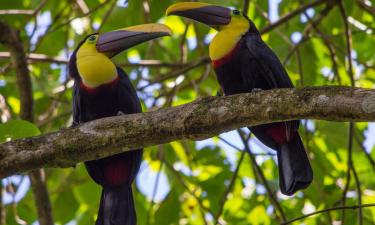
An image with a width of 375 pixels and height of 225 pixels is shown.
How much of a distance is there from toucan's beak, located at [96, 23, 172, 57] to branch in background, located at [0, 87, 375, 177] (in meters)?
1.05

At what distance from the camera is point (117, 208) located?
4008mm

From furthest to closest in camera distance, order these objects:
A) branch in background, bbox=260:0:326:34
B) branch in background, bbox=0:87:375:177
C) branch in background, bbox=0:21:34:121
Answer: branch in background, bbox=260:0:326:34
branch in background, bbox=0:21:34:121
branch in background, bbox=0:87:375:177

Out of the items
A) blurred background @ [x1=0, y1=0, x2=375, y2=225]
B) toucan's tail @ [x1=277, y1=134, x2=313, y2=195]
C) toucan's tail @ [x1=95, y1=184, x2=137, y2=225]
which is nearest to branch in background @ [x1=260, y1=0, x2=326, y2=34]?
blurred background @ [x1=0, y1=0, x2=375, y2=225]

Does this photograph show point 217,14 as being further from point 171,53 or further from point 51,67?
point 51,67

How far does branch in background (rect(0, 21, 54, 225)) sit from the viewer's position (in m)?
4.29

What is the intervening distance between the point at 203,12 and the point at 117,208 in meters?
1.29

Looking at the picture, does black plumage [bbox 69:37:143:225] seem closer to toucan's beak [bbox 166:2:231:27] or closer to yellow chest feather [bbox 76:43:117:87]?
yellow chest feather [bbox 76:43:117:87]

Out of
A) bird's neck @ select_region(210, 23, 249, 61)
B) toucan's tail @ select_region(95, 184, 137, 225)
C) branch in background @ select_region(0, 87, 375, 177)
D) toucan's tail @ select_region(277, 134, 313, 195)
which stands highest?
bird's neck @ select_region(210, 23, 249, 61)

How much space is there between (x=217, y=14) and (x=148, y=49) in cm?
115

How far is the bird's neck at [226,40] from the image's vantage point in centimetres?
419

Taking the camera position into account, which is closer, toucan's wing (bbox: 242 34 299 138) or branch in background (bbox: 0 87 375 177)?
branch in background (bbox: 0 87 375 177)

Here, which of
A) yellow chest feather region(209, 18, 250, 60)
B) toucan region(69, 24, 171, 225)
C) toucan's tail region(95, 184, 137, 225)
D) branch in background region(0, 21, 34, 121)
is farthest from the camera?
branch in background region(0, 21, 34, 121)

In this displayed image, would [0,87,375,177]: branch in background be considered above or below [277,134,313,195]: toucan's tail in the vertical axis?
above

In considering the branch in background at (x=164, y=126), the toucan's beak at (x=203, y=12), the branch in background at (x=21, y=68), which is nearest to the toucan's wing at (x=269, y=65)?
the toucan's beak at (x=203, y=12)
